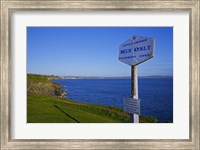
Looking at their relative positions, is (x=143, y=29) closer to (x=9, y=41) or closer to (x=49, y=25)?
(x=49, y=25)

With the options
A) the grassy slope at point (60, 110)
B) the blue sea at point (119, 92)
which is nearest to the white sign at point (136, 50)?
the blue sea at point (119, 92)

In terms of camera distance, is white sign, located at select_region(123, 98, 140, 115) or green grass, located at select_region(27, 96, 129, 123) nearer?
green grass, located at select_region(27, 96, 129, 123)

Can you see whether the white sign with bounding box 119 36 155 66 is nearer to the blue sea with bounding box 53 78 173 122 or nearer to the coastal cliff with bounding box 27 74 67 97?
the blue sea with bounding box 53 78 173 122

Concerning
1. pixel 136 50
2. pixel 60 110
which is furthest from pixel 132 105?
pixel 60 110

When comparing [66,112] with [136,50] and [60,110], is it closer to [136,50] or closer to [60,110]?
[60,110]

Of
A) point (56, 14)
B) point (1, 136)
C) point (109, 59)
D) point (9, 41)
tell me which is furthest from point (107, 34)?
point (1, 136)

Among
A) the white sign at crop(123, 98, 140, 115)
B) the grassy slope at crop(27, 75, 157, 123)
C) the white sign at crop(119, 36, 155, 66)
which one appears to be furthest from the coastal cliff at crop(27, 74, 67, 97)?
the white sign at crop(119, 36, 155, 66)

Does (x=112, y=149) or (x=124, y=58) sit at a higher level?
(x=124, y=58)

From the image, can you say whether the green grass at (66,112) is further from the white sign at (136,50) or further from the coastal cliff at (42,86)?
the white sign at (136,50)
